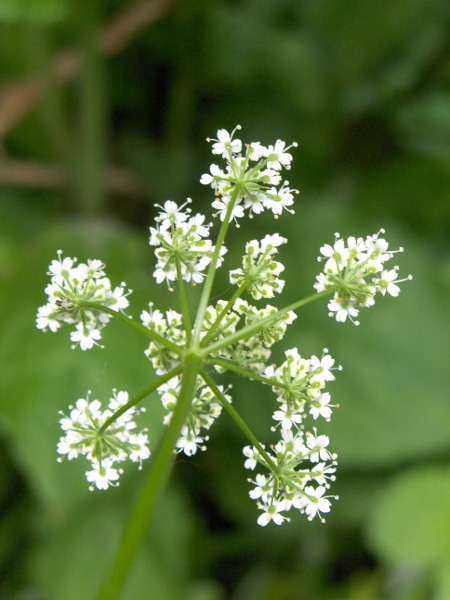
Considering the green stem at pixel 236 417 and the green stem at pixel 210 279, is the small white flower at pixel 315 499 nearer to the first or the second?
the green stem at pixel 236 417

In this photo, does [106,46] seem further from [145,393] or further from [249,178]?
[145,393]

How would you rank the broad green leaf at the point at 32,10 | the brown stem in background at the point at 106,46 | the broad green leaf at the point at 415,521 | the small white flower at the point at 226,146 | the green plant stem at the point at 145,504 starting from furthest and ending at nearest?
the brown stem in background at the point at 106,46
the broad green leaf at the point at 415,521
the broad green leaf at the point at 32,10
the small white flower at the point at 226,146
the green plant stem at the point at 145,504

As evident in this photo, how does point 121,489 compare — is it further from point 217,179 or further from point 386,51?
point 386,51

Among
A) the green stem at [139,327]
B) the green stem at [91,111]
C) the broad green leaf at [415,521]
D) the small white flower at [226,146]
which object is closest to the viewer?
the green stem at [139,327]

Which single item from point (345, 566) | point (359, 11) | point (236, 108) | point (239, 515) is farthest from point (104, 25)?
point (345, 566)

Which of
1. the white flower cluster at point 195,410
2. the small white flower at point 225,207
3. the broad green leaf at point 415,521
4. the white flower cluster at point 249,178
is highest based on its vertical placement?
the broad green leaf at point 415,521

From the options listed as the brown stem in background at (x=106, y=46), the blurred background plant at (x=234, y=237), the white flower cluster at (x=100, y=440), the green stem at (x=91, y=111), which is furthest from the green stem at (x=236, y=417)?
the brown stem in background at (x=106, y=46)

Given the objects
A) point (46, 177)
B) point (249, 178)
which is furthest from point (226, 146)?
point (46, 177)
